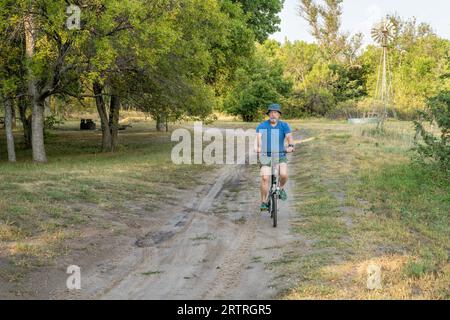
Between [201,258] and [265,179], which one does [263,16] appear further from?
[201,258]

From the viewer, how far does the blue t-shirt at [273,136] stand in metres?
9.71

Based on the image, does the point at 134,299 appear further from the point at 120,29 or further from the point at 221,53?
the point at 221,53

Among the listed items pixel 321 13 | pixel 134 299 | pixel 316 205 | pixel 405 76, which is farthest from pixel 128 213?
pixel 321 13

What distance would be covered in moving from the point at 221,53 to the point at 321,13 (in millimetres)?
65189

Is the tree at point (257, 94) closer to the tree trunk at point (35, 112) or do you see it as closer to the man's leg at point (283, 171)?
the tree trunk at point (35, 112)

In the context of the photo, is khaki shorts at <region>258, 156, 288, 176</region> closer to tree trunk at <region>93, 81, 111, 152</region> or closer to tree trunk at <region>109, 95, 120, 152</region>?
tree trunk at <region>93, 81, 111, 152</region>

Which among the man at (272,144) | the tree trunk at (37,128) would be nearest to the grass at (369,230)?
the man at (272,144)

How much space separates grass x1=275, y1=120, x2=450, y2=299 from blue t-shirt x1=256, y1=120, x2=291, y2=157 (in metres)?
1.41

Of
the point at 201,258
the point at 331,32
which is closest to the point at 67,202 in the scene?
the point at 201,258

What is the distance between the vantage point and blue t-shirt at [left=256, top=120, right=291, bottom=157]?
9711 mm

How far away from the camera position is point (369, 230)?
8750 mm

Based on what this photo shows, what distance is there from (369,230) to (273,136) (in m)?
2.43

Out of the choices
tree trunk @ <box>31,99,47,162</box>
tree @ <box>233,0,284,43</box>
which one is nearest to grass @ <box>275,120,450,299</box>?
tree trunk @ <box>31,99,47,162</box>

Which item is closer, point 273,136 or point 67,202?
point 273,136
